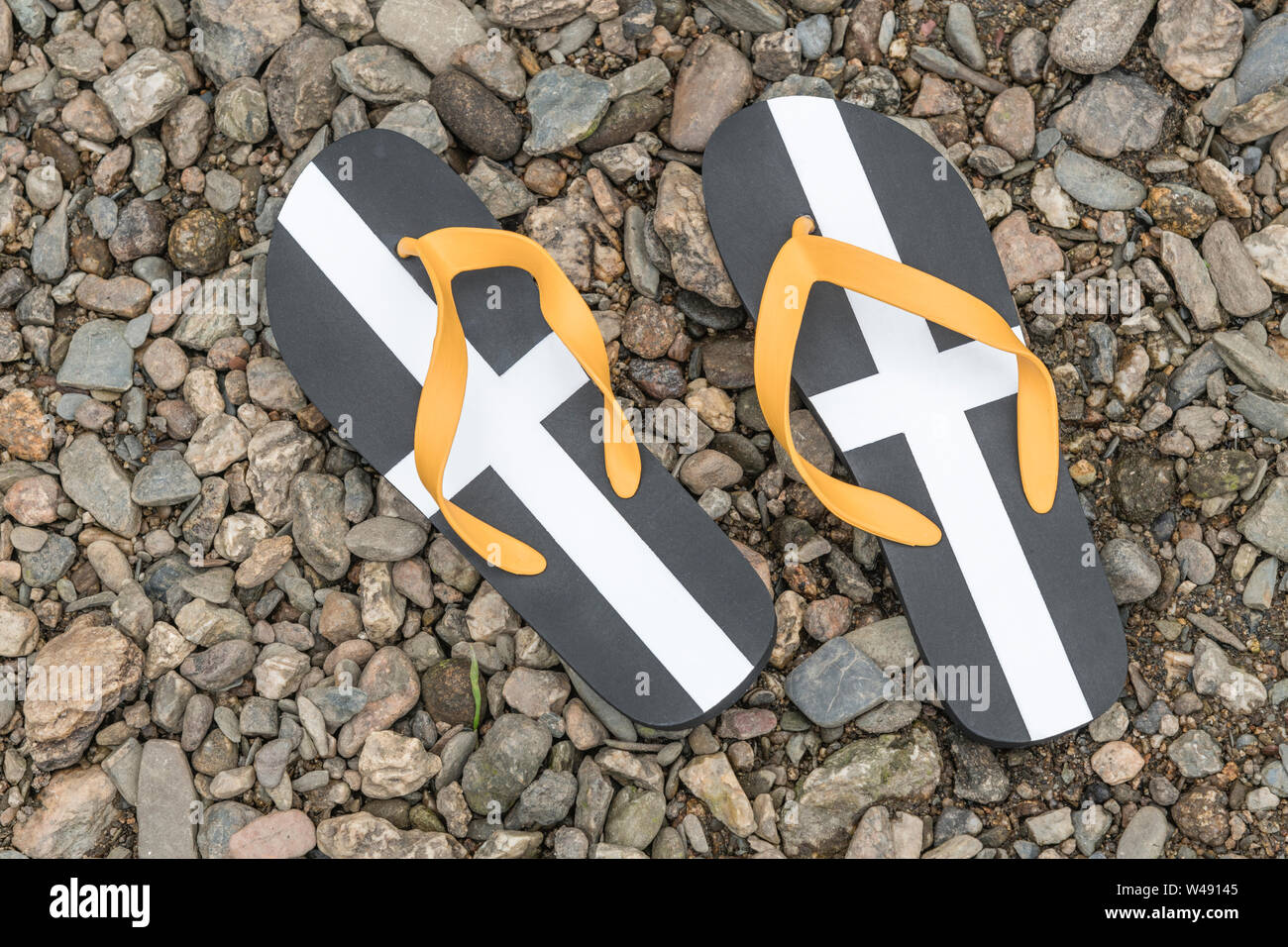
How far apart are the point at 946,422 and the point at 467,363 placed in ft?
3.64

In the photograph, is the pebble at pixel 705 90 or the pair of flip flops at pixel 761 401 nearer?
the pair of flip flops at pixel 761 401

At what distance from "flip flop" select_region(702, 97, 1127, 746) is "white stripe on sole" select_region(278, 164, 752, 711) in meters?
Answer: 0.43

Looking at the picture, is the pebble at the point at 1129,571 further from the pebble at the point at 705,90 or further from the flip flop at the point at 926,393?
the pebble at the point at 705,90

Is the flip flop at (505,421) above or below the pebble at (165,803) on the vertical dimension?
above

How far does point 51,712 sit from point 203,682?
31 cm

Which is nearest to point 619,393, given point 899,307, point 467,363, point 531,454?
point 531,454

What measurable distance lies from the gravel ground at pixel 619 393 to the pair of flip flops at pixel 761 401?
8 cm

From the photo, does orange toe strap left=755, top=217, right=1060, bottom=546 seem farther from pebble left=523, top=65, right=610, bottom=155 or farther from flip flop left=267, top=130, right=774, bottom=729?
pebble left=523, top=65, right=610, bottom=155

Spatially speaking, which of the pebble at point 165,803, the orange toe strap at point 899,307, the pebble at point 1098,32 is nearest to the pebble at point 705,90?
the orange toe strap at point 899,307

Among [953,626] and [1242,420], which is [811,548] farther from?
[1242,420]

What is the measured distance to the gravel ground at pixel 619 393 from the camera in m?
2.17

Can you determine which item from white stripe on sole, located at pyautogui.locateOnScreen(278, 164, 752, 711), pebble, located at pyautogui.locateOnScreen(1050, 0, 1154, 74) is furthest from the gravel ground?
white stripe on sole, located at pyautogui.locateOnScreen(278, 164, 752, 711)

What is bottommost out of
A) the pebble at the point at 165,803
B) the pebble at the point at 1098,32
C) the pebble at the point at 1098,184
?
the pebble at the point at 165,803

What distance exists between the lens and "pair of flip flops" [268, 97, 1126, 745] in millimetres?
2223
